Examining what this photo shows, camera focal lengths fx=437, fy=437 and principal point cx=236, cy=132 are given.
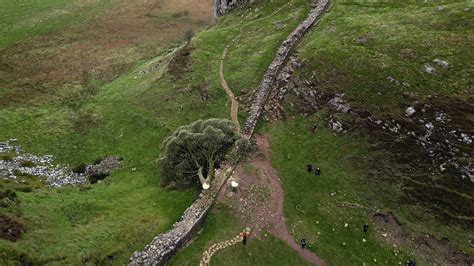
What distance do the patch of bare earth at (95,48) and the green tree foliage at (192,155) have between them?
40.4 m

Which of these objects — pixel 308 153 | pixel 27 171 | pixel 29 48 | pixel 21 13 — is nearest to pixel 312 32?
pixel 308 153

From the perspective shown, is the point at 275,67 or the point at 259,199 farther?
the point at 275,67

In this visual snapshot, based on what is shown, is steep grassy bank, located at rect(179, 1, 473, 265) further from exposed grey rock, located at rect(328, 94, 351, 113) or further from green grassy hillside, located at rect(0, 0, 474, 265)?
exposed grey rock, located at rect(328, 94, 351, 113)

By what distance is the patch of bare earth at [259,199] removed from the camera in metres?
48.2

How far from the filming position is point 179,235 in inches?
1734

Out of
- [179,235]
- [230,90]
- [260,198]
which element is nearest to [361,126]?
[260,198]

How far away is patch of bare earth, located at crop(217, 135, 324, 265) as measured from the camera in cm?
4816

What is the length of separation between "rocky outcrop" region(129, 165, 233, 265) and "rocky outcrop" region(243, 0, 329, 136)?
46.6ft

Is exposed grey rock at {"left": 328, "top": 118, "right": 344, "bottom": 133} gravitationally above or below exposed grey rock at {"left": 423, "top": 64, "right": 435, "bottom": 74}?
below

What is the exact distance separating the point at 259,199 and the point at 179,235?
11.7m

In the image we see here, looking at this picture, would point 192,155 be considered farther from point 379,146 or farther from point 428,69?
point 428,69

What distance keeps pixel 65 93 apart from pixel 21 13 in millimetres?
49065

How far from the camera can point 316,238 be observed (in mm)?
48969

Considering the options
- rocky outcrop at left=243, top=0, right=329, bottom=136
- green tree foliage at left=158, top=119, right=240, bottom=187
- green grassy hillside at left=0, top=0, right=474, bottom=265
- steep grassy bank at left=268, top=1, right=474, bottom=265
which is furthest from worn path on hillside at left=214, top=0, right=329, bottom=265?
green tree foliage at left=158, top=119, right=240, bottom=187
